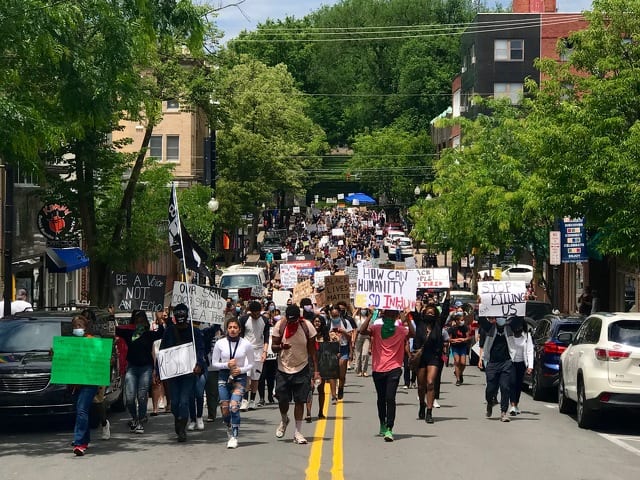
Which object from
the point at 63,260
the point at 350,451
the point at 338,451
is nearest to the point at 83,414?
the point at 338,451

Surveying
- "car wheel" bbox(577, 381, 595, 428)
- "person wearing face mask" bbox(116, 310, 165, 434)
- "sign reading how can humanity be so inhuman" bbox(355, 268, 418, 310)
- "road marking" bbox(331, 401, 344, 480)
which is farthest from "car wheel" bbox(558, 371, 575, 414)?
"person wearing face mask" bbox(116, 310, 165, 434)

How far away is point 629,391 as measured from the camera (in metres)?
16.6

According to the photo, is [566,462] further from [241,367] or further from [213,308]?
[213,308]

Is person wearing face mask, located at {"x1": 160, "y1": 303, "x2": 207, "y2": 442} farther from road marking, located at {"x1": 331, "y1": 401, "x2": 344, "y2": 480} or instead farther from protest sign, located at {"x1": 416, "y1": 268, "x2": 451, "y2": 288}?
protest sign, located at {"x1": 416, "y1": 268, "x2": 451, "y2": 288}

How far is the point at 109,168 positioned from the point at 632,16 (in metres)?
12.7

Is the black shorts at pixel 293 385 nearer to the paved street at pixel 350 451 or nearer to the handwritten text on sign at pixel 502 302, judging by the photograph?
the paved street at pixel 350 451

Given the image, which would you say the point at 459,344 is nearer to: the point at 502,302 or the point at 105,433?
the point at 502,302

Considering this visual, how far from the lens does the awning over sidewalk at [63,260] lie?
37344 millimetres

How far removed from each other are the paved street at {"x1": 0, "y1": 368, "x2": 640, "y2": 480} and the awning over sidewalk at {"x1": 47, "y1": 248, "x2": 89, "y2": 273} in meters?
18.7

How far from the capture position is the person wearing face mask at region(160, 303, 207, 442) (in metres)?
15.2

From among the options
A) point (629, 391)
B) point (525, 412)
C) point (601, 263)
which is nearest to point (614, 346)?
point (629, 391)

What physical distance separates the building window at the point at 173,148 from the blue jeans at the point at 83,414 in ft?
165

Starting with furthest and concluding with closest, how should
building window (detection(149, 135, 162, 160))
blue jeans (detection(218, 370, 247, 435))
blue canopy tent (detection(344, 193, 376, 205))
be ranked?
blue canopy tent (detection(344, 193, 376, 205))
building window (detection(149, 135, 162, 160))
blue jeans (detection(218, 370, 247, 435))

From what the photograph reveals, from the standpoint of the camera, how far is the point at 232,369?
14.9 meters
